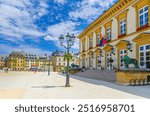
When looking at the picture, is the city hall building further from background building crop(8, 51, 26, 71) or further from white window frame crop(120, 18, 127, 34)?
background building crop(8, 51, 26, 71)

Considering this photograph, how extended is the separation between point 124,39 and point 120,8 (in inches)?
186

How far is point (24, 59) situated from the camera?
134000mm

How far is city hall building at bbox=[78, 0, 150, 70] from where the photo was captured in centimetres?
2188

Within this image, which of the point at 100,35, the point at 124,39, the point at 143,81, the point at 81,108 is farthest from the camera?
the point at 100,35

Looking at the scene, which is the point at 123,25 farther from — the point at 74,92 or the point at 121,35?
the point at 74,92

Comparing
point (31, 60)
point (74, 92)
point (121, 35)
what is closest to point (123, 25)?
point (121, 35)

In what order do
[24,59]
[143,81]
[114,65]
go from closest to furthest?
[143,81] < [114,65] < [24,59]

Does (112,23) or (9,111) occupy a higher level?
(112,23)

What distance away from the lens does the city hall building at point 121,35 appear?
861 inches

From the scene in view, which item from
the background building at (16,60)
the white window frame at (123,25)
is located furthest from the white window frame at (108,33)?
the background building at (16,60)

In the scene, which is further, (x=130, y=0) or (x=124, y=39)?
(x=124, y=39)

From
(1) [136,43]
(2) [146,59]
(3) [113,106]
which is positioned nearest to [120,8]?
(1) [136,43]

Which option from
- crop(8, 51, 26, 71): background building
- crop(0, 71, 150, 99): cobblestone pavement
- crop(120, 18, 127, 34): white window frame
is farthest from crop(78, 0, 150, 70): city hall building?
crop(8, 51, 26, 71): background building

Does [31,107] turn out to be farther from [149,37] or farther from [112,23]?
[112,23]
